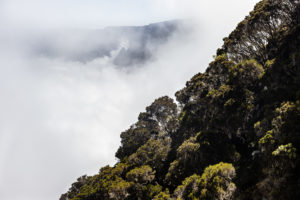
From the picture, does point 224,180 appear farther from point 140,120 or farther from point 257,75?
point 140,120

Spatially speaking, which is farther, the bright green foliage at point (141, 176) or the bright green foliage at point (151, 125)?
the bright green foliage at point (151, 125)

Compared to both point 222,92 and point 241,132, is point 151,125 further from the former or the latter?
point 241,132

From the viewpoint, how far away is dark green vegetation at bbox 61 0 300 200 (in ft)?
45.6

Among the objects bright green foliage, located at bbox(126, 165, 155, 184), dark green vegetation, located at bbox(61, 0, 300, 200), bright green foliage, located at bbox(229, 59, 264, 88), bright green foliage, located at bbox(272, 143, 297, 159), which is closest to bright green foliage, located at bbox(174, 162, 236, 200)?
dark green vegetation, located at bbox(61, 0, 300, 200)

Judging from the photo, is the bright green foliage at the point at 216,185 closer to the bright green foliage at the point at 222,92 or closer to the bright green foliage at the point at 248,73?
the bright green foliage at the point at 222,92

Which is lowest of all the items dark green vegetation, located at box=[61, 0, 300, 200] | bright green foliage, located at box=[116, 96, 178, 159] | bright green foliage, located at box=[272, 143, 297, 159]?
bright green foliage, located at box=[272, 143, 297, 159]

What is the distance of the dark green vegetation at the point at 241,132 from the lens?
13.9 metres

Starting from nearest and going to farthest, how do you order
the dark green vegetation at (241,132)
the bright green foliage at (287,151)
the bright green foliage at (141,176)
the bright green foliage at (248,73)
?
the bright green foliage at (287,151), the dark green vegetation at (241,132), the bright green foliage at (248,73), the bright green foliage at (141,176)

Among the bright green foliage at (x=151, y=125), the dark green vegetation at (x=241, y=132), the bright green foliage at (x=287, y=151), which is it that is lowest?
the bright green foliage at (x=287, y=151)

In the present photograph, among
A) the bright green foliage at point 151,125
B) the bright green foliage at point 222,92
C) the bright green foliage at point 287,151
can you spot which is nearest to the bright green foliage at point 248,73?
the bright green foliage at point 222,92

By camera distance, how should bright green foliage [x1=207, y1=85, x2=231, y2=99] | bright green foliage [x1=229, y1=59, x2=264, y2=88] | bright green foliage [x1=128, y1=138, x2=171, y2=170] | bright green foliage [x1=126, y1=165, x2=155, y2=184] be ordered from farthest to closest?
bright green foliage [x1=128, y1=138, x2=171, y2=170]
bright green foliage [x1=126, y1=165, x2=155, y2=184]
bright green foliage [x1=207, y1=85, x2=231, y2=99]
bright green foliage [x1=229, y1=59, x2=264, y2=88]

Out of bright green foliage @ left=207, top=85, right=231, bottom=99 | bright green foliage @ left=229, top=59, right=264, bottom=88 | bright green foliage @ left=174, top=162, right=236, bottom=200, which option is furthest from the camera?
bright green foliage @ left=207, top=85, right=231, bottom=99

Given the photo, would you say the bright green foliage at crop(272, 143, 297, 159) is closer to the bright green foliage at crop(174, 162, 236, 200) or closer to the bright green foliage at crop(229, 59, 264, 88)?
the bright green foliage at crop(174, 162, 236, 200)

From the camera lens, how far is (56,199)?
158m
